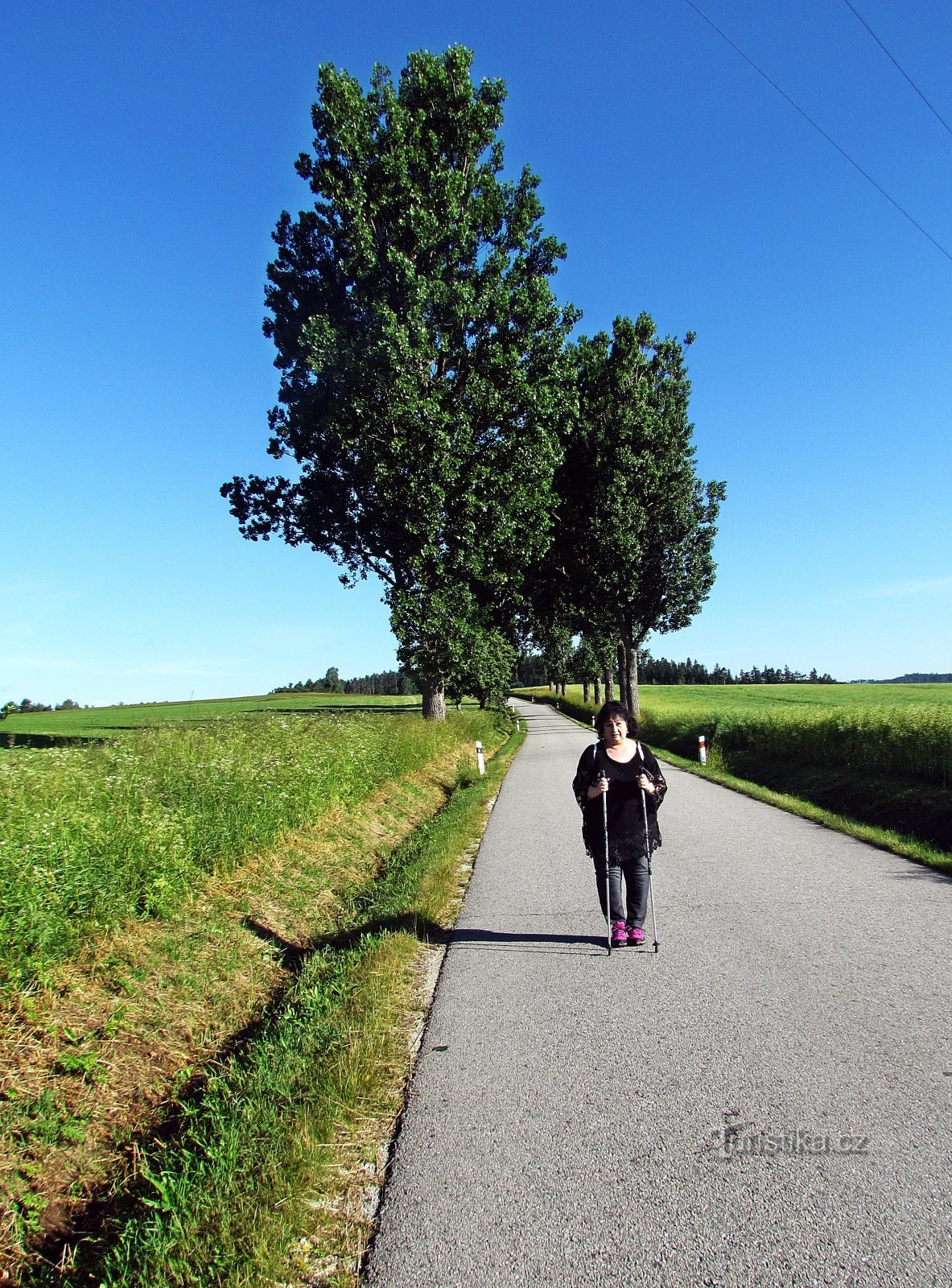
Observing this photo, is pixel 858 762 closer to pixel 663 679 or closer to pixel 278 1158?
pixel 278 1158

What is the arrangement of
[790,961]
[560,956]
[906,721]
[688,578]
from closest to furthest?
[790,961]
[560,956]
[906,721]
[688,578]

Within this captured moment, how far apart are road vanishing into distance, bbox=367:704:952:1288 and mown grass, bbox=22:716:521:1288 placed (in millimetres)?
190

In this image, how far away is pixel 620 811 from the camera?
594 centimetres

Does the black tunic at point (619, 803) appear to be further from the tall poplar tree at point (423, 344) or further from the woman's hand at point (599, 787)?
the tall poplar tree at point (423, 344)

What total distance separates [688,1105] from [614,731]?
3031 mm

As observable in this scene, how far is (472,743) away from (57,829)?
20890mm

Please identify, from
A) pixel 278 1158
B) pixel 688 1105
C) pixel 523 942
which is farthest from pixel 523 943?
pixel 278 1158

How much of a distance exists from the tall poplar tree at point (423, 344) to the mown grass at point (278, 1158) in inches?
612

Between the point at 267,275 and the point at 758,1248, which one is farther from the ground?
the point at 267,275

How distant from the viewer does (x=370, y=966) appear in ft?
→ 17.3

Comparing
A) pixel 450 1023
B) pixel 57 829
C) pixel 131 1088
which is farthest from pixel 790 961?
pixel 57 829

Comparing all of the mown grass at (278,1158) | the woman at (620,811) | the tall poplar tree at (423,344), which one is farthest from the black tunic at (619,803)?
the tall poplar tree at (423,344)

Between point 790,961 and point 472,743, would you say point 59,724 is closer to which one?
point 472,743

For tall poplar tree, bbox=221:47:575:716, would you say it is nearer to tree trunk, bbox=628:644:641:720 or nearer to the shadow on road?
tree trunk, bbox=628:644:641:720
